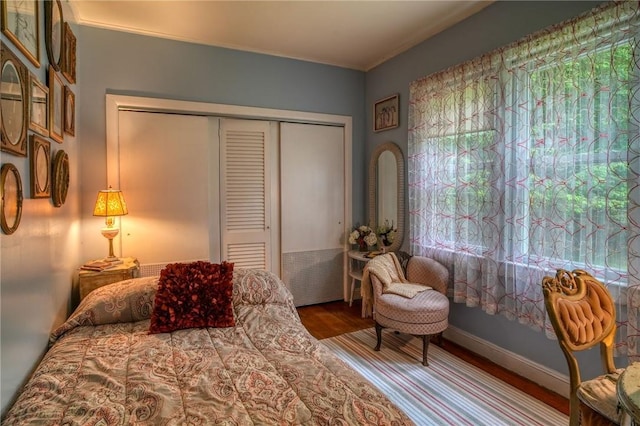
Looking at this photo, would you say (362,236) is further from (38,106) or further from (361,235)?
(38,106)

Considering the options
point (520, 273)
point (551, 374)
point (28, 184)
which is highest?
point (28, 184)

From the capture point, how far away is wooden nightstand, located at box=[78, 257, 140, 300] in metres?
2.54

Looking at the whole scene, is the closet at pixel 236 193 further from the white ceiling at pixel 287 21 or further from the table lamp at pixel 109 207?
the white ceiling at pixel 287 21

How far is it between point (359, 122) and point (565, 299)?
2974 millimetres

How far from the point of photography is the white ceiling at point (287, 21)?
104 inches

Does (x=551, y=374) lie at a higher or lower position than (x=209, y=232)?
lower

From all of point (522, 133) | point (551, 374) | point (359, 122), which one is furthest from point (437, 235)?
point (359, 122)

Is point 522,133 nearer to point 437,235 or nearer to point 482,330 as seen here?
point 437,235

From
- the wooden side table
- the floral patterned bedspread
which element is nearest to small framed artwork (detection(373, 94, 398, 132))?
the wooden side table

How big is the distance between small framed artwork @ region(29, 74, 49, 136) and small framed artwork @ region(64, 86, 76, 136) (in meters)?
0.50

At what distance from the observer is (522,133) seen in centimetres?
232

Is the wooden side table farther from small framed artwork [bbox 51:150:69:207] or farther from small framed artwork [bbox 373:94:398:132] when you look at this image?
small framed artwork [bbox 51:150:69:207]

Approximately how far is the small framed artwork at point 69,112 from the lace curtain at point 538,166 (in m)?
2.79

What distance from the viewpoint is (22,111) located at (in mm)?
1465
